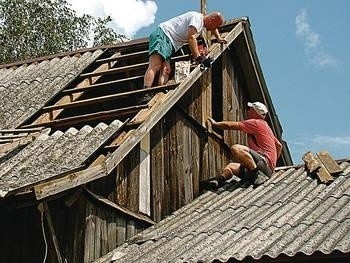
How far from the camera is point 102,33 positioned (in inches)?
990

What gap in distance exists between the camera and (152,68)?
9.63m

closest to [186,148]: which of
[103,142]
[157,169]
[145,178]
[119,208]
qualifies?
[157,169]

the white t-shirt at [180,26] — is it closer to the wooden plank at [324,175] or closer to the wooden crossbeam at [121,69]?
the wooden crossbeam at [121,69]

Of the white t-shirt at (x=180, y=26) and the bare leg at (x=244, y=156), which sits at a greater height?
the white t-shirt at (x=180, y=26)

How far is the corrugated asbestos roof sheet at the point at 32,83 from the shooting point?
956 centimetres

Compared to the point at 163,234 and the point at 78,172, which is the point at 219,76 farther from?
the point at 78,172

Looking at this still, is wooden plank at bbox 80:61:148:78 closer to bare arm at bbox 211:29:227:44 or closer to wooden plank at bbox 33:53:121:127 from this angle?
wooden plank at bbox 33:53:121:127

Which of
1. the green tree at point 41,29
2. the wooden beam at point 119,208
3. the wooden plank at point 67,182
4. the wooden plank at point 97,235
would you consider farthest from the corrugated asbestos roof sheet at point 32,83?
the green tree at point 41,29

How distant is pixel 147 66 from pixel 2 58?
14.9 meters

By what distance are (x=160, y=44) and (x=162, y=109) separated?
1.52 m

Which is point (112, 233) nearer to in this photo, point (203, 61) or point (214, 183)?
point (214, 183)

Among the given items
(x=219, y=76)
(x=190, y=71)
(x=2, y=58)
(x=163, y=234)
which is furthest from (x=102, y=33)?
(x=163, y=234)

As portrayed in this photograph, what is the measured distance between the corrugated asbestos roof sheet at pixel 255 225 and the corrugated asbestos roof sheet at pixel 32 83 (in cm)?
251

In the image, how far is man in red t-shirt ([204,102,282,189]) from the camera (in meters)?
Result: 9.52
